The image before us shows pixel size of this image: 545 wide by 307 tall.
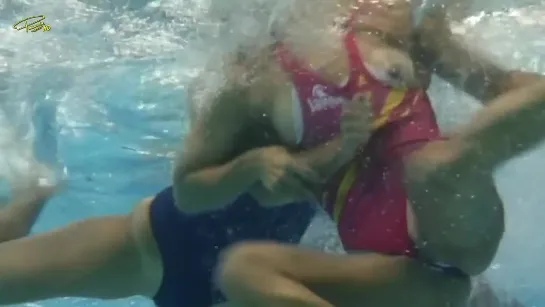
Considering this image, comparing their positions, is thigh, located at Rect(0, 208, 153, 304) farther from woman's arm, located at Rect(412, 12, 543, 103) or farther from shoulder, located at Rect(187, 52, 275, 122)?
woman's arm, located at Rect(412, 12, 543, 103)

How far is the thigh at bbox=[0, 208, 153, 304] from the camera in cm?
457

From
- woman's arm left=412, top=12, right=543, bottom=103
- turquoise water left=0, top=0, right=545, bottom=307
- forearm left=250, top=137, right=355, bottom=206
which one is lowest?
turquoise water left=0, top=0, right=545, bottom=307

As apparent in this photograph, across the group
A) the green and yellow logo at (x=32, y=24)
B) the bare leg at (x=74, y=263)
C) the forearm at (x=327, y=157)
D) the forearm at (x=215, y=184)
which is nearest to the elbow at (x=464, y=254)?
the forearm at (x=327, y=157)

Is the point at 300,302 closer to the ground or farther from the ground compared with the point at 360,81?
closer to the ground

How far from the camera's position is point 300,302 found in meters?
3.12

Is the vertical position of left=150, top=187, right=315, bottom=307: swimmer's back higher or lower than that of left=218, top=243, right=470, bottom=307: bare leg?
lower

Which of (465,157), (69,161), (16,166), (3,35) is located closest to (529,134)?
(465,157)

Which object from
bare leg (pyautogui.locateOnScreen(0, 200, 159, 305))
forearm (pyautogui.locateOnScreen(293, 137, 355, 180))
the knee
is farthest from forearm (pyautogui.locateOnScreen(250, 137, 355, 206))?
bare leg (pyautogui.locateOnScreen(0, 200, 159, 305))

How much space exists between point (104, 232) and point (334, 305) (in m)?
2.04

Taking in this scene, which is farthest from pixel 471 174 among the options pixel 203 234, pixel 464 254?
pixel 203 234

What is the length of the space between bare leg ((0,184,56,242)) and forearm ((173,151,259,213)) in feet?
5.99

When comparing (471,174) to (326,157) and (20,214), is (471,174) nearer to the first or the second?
(326,157)

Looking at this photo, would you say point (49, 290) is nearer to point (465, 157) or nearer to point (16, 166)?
point (465, 157)

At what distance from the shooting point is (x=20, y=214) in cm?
553
